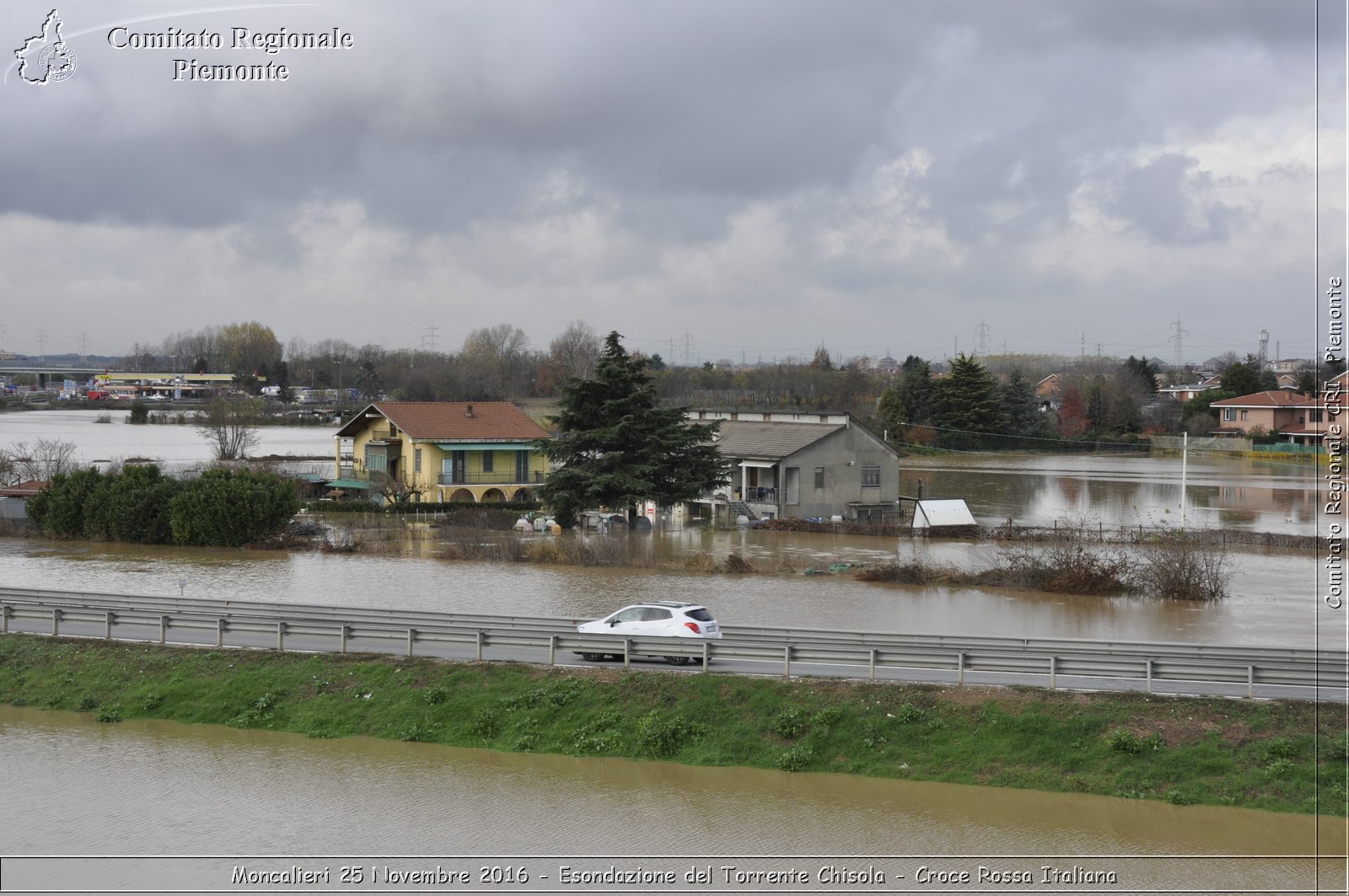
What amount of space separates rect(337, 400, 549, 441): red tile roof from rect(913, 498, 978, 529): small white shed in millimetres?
21297

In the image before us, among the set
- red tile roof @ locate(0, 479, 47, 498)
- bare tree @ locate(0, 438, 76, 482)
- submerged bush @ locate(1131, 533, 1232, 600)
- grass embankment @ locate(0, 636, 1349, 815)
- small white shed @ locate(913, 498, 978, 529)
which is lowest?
grass embankment @ locate(0, 636, 1349, 815)

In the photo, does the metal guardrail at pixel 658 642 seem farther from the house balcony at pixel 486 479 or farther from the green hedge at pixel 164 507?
the house balcony at pixel 486 479

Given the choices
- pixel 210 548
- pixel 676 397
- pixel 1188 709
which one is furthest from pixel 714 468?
pixel 676 397

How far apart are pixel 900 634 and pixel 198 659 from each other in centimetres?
1458

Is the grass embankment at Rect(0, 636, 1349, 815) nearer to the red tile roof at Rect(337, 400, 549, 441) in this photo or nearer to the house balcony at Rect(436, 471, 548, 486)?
the house balcony at Rect(436, 471, 548, 486)

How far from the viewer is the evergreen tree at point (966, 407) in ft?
380

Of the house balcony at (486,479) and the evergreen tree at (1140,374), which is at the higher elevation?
the evergreen tree at (1140,374)

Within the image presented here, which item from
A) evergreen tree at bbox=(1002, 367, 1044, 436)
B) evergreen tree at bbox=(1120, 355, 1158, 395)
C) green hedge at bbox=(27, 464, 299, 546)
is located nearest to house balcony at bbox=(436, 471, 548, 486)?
green hedge at bbox=(27, 464, 299, 546)

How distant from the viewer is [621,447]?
1964 inches

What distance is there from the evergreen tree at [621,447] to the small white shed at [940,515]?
9.52 meters

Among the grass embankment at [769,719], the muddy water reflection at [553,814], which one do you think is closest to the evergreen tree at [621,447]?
the grass embankment at [769,719]

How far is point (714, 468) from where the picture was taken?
51.2m

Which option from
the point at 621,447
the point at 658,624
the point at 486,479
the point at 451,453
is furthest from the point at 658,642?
the point at 486,479

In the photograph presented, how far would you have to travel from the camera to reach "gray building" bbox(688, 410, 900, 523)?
2238 inches
